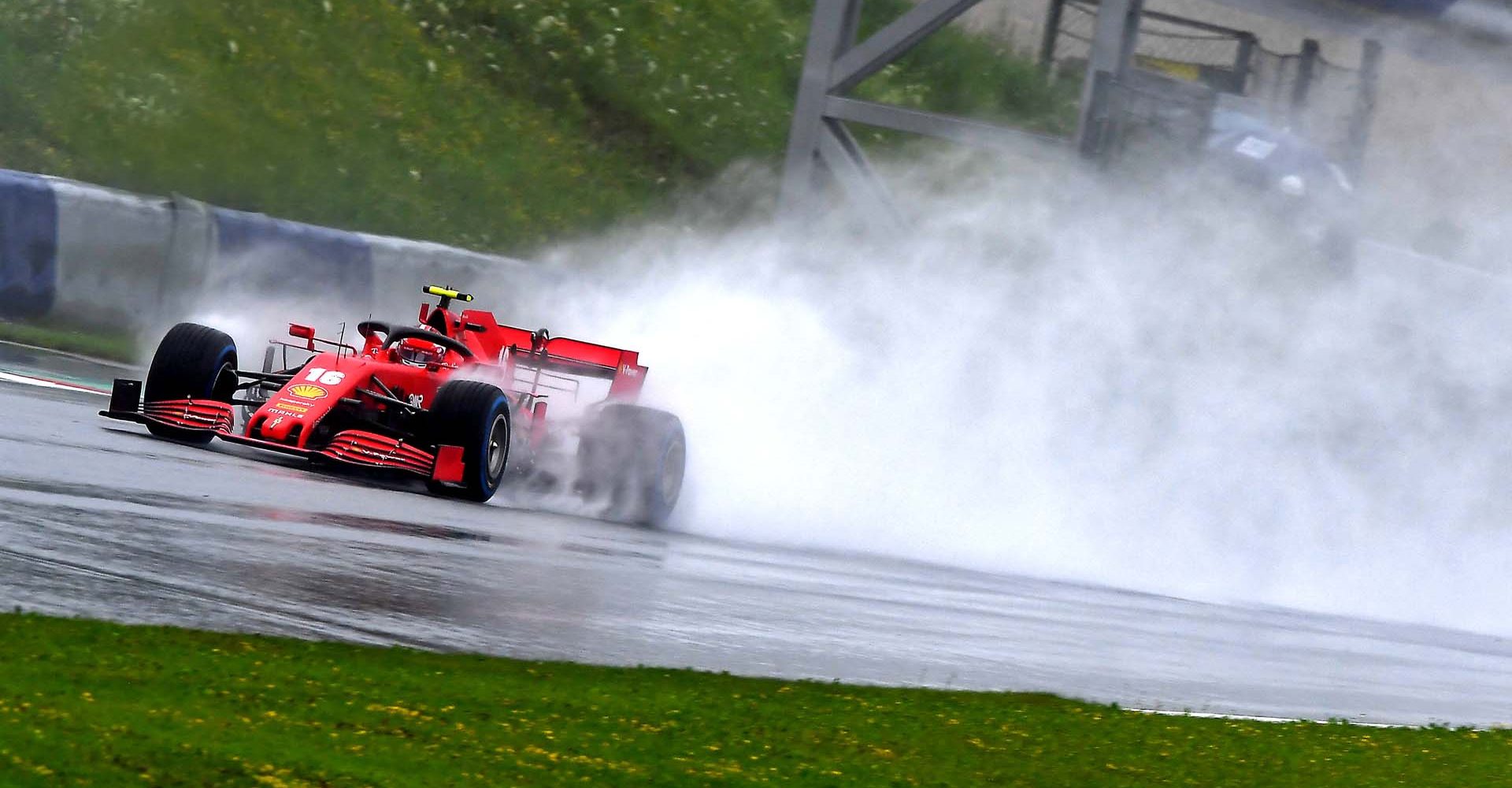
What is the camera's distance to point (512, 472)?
48.5 ft

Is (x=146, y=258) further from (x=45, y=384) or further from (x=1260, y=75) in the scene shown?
(x=1260, y=75)

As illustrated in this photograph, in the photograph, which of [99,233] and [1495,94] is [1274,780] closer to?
[99,233]

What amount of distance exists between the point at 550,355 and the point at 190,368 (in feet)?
9.36

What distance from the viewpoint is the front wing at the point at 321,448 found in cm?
1330

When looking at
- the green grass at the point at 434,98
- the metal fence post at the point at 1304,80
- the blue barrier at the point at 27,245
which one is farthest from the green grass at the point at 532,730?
the green grass at the point at 434,98

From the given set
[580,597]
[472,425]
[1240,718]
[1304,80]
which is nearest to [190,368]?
[472,425]

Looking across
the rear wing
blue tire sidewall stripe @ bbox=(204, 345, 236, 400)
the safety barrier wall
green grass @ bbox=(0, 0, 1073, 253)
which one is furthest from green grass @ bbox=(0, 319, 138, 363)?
green grass @ bbox=(0, 0, 1073, 253)

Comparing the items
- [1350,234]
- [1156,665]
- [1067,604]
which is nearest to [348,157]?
[1350,234]

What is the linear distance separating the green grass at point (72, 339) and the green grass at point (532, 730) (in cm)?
1194

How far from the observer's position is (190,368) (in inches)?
535

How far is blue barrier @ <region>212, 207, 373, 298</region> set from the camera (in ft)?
64.2

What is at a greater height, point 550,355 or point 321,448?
point 550,355

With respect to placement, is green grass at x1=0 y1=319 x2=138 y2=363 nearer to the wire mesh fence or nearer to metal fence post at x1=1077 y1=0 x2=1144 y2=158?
metal fence post at x1=1077 y1=0 x2=1144 y2=158

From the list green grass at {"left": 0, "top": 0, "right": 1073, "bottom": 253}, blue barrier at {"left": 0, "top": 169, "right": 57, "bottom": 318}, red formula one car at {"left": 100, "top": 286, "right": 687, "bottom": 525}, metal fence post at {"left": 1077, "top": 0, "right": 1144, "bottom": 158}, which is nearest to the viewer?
red formula one car at {"left": 100, "top": 286, "right": 687, "bottom": 525}
